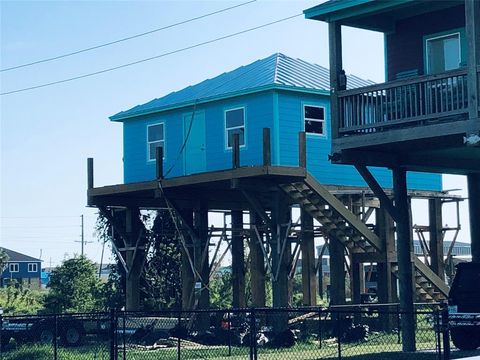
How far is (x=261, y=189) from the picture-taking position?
2916cm

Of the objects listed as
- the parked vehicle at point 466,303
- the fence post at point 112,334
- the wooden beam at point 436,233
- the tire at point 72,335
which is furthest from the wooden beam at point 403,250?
the tire at point 72,335

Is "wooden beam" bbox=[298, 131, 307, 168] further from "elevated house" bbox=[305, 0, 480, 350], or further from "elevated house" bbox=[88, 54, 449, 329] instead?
"elevated house" bbox=[305, 0, 480, 350]

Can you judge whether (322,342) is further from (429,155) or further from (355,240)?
(429,155)

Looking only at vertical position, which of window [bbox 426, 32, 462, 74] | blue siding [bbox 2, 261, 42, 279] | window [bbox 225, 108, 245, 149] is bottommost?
blue siding [bbox 2, 261, 42, 279]

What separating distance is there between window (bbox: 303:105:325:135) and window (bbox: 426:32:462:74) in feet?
18.7

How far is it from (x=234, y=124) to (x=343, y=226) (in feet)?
14.2

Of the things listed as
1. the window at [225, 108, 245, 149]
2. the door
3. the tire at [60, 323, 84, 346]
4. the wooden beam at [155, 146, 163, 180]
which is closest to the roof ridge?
the window at [225, 108, 245, 149]

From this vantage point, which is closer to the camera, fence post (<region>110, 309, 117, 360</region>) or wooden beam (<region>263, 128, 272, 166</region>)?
fence post (<region>110, 309, 117, 360</region>)

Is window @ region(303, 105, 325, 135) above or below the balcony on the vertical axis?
above

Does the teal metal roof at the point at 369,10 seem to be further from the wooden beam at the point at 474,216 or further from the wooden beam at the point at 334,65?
the wooden beam at the point at 474,216

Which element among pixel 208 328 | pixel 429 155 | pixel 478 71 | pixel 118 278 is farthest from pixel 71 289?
pixel 478 71

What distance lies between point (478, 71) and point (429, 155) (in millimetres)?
4838

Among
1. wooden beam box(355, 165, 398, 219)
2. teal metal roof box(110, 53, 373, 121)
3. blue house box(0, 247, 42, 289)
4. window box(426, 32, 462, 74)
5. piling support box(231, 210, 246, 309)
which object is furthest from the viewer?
blue house box(0, 247, 42, 289)

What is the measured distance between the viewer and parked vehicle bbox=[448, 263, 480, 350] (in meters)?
23.3
